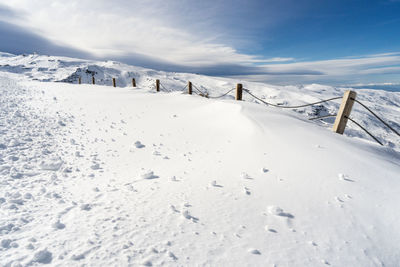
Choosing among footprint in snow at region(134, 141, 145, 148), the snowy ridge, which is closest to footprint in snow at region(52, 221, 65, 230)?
footprint in snow at region(134, 141, 145, 148)

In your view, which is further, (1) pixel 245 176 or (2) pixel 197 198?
(1) pixel 245 176

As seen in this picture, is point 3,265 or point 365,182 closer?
point 3,265

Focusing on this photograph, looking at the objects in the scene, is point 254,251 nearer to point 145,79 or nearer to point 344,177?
point 344,177

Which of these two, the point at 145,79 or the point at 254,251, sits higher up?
the point at 254,251

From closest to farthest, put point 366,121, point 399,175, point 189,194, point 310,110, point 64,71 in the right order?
point 189,194, point 399,175, point 366,121, point 310,110, point 64,71

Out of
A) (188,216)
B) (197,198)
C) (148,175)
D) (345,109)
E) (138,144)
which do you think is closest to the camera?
(188,216)

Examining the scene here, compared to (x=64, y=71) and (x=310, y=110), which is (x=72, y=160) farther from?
(x=64, y=71)

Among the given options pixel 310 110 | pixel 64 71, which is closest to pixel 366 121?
pixel 310 110

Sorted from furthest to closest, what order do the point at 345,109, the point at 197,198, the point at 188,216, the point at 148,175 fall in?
the point at 345,109 < the point at 148,175 < the point at 197,198 < the point at 188,216

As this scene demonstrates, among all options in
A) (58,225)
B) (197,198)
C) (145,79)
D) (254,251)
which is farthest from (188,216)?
(145,79)

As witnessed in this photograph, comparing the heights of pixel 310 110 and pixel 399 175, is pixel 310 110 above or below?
below

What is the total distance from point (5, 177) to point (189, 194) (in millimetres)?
3175

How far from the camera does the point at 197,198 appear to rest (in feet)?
9.88

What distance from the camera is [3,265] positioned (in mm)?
1785
